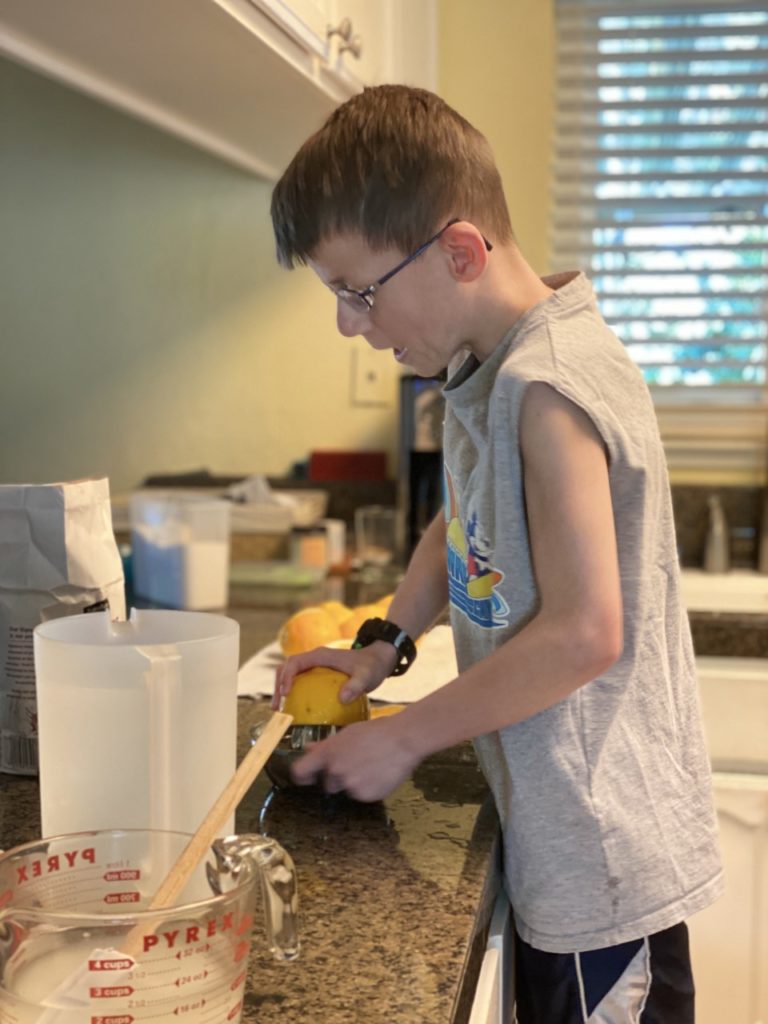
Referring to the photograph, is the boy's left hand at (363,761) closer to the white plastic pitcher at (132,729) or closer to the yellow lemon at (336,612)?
the white plastic pitcher at (132,729)

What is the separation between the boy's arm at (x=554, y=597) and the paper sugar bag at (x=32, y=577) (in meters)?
0.31

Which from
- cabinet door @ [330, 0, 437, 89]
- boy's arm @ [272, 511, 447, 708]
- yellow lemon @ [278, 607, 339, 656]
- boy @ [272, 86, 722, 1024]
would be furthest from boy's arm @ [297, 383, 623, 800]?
cabinet door @ [330, 0, 437, 89]

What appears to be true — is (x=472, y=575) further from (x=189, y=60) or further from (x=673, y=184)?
(x=673, y=184)

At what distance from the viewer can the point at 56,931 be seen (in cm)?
53

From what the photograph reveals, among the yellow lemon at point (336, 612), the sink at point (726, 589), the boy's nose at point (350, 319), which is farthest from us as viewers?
the sink at point (726, 589)

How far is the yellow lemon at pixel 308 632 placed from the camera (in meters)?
1.30

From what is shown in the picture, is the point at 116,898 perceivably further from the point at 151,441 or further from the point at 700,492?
the point at 151,441

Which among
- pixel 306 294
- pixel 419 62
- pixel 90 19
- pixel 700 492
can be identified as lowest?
pixel 700 492

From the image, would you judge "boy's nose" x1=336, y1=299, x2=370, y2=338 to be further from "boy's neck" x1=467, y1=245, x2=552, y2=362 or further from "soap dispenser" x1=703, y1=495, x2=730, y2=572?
"soap dispenser" x1=703, y1=495, x2=730, y2=572

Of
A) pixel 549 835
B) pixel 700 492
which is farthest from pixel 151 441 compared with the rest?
pixel 549 835

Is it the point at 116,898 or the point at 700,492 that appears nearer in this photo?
the point at 116,898

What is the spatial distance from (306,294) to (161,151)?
0.45 metres

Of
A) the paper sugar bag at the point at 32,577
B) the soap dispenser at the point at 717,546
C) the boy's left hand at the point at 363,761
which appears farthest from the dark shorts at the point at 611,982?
the soap dispenser at the point at 717,546

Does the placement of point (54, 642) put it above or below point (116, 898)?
above
